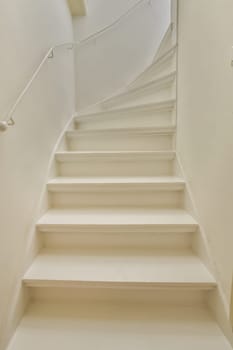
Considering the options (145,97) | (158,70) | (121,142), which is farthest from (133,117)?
(158,70)

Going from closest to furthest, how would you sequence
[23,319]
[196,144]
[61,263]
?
1. [23,319]
2. [61,263]
3. [196,144]

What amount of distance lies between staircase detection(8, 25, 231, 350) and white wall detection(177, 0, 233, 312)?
153 millimetres

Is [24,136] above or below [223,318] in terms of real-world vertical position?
above

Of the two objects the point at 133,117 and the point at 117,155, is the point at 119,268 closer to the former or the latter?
the point at 117,155

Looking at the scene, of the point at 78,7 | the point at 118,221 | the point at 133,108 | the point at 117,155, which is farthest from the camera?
the point at 78,7

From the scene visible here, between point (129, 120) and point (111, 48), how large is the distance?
1.24 m

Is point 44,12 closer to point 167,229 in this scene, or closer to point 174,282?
point 167,229

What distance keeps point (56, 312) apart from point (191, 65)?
5.43 ft

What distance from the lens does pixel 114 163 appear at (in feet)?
6.46

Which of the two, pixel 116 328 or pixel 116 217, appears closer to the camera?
pixel 116 328

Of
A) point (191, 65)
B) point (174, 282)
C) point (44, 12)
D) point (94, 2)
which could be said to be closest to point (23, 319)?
point (174, 282)

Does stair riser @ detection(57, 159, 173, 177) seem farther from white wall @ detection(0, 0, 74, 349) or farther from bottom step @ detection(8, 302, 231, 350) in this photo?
bottom step @ detection(8, 302, 231, 350)

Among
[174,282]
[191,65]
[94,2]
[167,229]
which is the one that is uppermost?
[94,2]

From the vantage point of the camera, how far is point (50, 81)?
1902 mm
